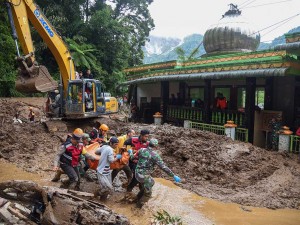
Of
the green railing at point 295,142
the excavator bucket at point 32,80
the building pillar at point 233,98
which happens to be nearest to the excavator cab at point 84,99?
the excavator bucket at point 32,80

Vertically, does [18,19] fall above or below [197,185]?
above

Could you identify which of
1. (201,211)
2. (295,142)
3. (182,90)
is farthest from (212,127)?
(201,211)

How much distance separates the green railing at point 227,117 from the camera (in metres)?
13.5

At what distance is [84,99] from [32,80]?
259cm

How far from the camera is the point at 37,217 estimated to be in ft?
16.8

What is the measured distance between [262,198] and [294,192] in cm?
103

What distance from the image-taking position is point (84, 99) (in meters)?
13.1

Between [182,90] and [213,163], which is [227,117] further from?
[182,90]

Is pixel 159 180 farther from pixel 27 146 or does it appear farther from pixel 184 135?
pixel 27 146

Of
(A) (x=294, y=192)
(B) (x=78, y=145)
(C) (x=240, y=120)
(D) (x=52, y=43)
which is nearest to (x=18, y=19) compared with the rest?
(D) (x=52, y=43)

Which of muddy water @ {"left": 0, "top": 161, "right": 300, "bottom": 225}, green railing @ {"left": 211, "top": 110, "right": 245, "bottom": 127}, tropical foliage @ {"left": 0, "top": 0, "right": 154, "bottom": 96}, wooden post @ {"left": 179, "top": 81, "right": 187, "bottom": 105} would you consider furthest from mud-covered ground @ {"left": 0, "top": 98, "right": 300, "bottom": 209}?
tropical foliage @ {"left": 0, "top": 0, "right": 154, "bottom": 96}

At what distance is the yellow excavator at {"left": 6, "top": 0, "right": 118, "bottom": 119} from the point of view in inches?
439

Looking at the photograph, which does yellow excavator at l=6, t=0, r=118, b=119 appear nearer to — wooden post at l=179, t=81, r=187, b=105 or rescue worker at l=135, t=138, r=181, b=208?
wooden post at l=179, t=81, r=187, b=105

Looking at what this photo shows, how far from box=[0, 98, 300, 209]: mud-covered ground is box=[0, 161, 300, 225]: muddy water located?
1.19 feet
